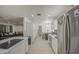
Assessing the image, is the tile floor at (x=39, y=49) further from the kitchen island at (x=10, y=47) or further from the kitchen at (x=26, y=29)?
the kitchen island at (x=10, y=47)

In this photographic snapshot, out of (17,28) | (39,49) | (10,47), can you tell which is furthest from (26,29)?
(10,47)

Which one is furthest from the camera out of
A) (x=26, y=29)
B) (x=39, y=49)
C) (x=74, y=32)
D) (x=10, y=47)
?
(x=26, y=29)

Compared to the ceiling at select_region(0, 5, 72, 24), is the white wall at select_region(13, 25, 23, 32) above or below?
below

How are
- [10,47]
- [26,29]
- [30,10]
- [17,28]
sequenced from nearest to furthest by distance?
[10,47] < [30,10] < [26,29] < [17,28]

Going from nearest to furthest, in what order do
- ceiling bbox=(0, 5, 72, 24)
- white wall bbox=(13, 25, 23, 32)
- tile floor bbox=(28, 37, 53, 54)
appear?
ceiling bbox=(0, 5, 72, 24)
tile floor bbox=(28, 37, 53, 54)
white wall bbox=(13, 25, 23, 32)

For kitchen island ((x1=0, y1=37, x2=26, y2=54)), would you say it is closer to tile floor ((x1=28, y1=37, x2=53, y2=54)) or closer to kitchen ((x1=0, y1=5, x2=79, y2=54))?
kitchen ((x1=0, y1=5, x2=79, y2=54))

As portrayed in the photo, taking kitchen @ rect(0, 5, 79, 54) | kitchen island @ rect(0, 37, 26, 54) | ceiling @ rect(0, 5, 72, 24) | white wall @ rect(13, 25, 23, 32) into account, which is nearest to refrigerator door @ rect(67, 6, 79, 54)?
kitchen @ rect(0, 5, 79, 54)

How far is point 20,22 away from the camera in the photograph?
293 inches

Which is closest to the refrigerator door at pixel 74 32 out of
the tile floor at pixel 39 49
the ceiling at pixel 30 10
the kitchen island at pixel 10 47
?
the kitchen island at pixel 10 47

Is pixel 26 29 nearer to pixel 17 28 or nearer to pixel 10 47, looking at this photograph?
pixel 17 28
